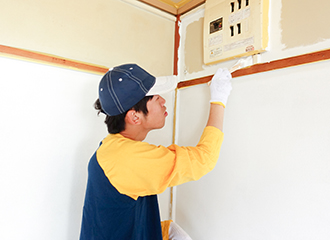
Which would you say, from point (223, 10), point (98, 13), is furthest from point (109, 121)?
point (223, 10)

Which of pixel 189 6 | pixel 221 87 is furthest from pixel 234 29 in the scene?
pixel 189 6

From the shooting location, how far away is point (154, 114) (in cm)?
100

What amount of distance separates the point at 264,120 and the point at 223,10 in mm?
634

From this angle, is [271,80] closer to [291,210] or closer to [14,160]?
[291,210]

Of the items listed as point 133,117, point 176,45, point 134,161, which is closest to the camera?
point 134,161

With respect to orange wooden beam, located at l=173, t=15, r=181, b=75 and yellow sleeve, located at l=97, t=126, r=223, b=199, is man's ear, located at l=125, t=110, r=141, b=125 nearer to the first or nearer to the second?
yellow sleeve, located at l=97, t=126, r=223, b=199

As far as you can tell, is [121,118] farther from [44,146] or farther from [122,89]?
[44,146]

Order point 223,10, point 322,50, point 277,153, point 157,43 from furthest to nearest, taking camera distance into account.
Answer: point 157,43
point 223,10
point 277,153
point 322,50

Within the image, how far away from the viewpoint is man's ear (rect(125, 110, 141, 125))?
3.18 ft

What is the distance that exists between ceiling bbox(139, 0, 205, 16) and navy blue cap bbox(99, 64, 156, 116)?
76cm

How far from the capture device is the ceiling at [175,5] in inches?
57.9

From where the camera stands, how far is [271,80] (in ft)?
3.41

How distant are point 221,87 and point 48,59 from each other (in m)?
0.88

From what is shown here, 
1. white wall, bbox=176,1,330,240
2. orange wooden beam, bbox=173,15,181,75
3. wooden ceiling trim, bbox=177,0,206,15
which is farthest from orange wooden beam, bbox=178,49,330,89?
wooden ceiling trim, bbox=177,0,206,15
